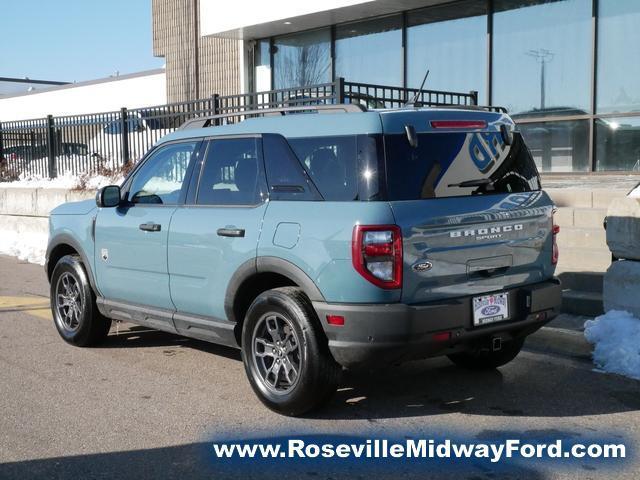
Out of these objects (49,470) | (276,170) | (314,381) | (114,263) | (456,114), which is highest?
(456,114)

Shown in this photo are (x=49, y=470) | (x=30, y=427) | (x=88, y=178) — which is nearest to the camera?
(x=49, y=470)

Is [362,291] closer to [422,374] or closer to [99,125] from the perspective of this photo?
[422,374]

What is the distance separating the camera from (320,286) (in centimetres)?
469

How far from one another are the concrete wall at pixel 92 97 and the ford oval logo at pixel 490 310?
67.3ft

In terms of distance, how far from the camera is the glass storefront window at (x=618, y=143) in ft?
39.1

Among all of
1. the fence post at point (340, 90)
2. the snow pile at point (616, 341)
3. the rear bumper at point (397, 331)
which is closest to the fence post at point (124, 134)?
the fence post at point (340, 90)

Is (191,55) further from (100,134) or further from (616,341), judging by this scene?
(616,341)

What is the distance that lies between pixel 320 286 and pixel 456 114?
1.53m

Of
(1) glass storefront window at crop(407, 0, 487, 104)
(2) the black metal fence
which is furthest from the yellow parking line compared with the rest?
(1) glass storefront window at crop(407, 0, 487, 104)

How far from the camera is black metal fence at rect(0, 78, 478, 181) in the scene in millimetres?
13250

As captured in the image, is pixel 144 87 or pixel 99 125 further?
pixel 144 87

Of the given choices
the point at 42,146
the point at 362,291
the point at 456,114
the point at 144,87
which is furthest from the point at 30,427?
the point at 144,87

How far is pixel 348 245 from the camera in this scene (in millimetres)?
4527

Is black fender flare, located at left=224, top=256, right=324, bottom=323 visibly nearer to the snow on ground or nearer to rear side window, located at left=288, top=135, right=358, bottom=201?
rear side window, located at left=288, top=135, right=358, bottom=201
